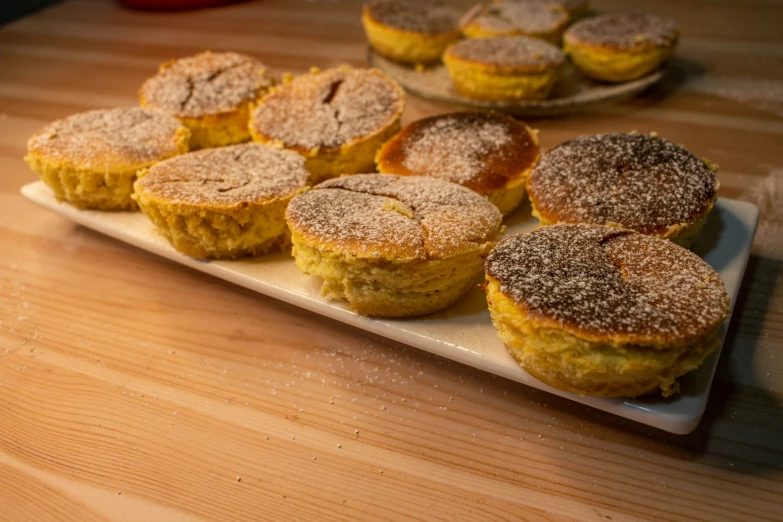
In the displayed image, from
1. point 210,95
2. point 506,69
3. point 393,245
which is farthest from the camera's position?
point 506,69

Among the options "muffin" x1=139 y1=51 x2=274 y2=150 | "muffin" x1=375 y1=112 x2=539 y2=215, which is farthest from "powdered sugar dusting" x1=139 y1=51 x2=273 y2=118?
"muffin" x1=375 y1=112 x2=539 y2=215

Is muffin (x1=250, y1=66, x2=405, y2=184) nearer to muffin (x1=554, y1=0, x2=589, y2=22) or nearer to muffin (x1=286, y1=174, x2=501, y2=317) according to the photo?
muffin (x1=286, y1=174, x2=501, y2=317)

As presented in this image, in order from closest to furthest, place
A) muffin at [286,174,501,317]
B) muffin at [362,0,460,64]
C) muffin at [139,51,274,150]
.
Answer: muffin at [286,174,501,317] < muffin at [139,51,274,150] < muffin at [362,0,460,64]

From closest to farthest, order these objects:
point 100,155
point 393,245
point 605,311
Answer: point 605,311 → point 393,245 → point 100,155

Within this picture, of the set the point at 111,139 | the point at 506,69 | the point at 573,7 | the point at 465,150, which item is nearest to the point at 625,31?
the point at 573,7

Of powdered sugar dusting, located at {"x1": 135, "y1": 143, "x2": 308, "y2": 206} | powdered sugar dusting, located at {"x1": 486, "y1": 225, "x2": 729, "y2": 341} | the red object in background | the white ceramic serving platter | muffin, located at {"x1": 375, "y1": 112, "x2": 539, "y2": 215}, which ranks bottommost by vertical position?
the white ceramic serving platter

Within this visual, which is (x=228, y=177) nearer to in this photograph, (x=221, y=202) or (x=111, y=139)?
(x=221, y=202)

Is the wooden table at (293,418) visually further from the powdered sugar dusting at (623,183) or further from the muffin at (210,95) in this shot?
the muffin at (210,95)
